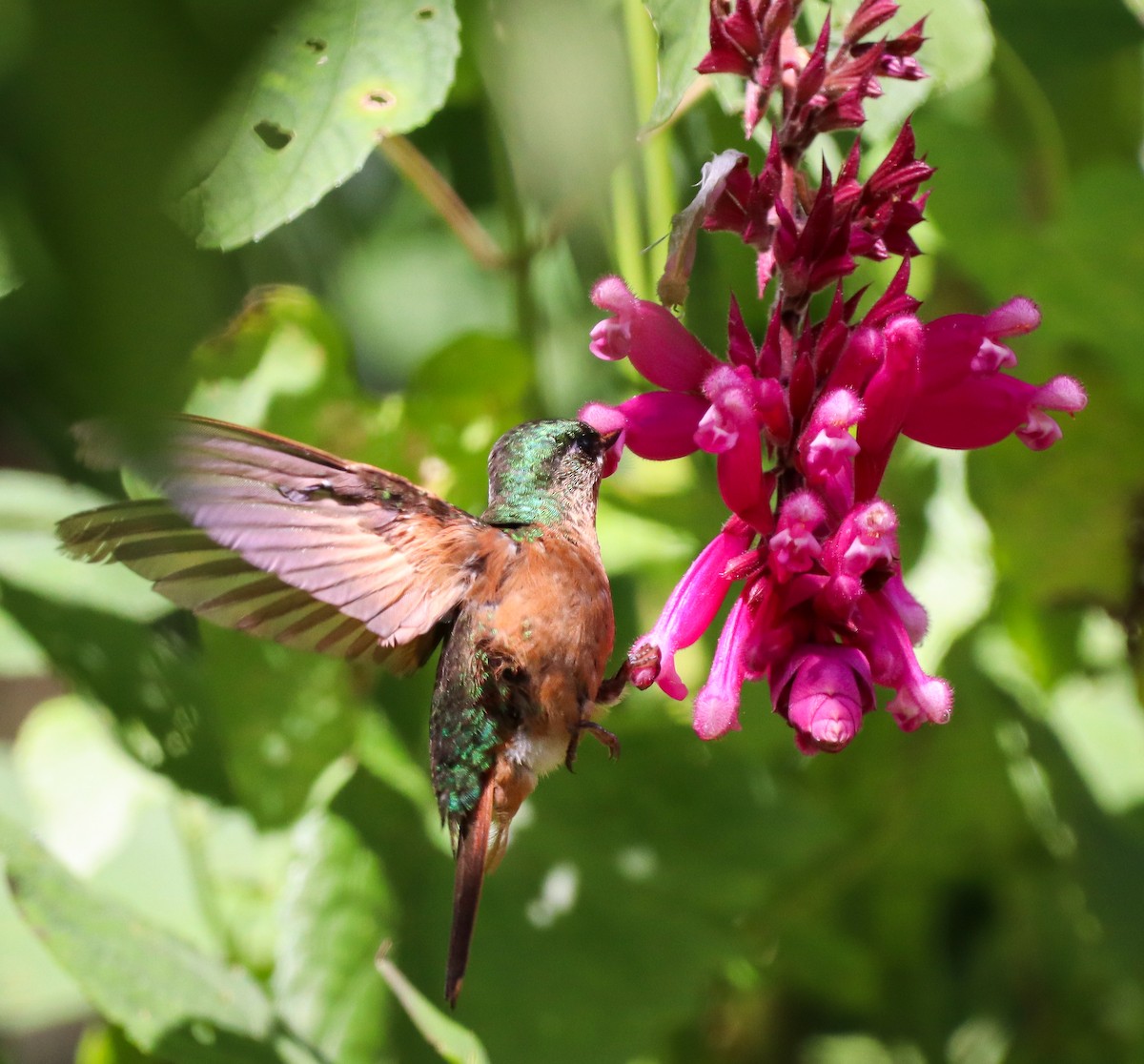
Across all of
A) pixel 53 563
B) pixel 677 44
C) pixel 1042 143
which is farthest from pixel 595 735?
pixel 1042 143

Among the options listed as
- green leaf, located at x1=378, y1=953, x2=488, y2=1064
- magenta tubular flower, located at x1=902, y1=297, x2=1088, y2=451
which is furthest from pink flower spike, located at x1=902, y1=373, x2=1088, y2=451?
green leaf, located at x1=378, y1=953, x2=488, y2=1064

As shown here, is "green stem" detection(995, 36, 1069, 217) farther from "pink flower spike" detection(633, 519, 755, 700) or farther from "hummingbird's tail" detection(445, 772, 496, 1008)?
"hummingbird's tail" detection(445, 772, 496, 1008)

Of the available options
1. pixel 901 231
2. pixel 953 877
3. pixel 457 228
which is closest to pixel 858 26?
pixel 901 231

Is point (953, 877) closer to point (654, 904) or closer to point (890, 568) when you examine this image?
point (654, 904)

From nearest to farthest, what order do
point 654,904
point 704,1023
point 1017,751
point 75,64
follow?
point 75,64
point 654,904
point 1017,751
point 704,1023

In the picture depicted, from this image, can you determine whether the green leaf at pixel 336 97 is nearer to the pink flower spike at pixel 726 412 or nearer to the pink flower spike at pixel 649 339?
the pink flower spike at pixel 649 339

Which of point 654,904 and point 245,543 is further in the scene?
point 654,904
